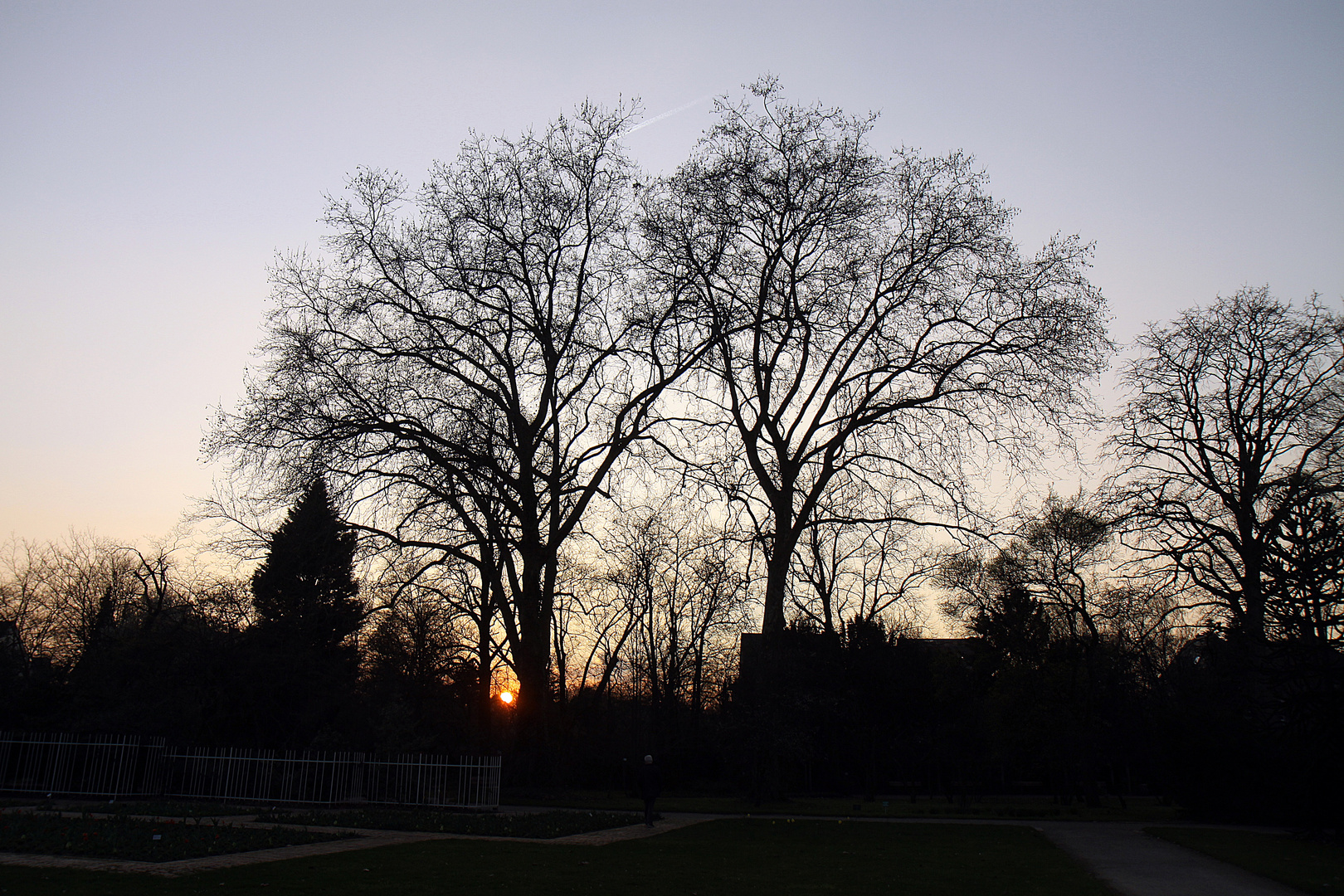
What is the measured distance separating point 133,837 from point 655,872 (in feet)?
25.2

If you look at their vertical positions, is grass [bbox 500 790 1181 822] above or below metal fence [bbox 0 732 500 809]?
below

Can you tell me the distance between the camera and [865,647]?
34688mm

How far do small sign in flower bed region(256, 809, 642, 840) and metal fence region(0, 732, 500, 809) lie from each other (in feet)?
5.06

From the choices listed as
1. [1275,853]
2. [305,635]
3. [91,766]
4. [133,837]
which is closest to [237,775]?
[91,766]

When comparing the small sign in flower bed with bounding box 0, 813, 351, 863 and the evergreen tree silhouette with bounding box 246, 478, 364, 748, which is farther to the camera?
the evergreen tree silhouette with bounding box 246, 478, 364, 748

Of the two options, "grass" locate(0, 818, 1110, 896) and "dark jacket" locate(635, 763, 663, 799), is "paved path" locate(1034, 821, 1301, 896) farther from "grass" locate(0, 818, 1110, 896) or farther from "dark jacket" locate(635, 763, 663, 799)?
"dark jacket" locate(635, 763, 663, 799)

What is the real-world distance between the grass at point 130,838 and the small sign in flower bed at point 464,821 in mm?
1968

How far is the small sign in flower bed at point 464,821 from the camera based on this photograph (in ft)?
50.7

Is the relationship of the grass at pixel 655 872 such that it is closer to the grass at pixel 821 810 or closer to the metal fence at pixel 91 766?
the grass at pixel 821 810

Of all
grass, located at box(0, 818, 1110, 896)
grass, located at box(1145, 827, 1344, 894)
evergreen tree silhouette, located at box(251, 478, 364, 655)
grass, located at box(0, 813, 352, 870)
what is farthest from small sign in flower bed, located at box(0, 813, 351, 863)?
grass, located at box(1145, 827, 1344, 894)

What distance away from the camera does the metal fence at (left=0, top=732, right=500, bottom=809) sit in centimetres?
2050

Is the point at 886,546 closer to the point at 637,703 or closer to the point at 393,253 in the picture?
the point at 393,253

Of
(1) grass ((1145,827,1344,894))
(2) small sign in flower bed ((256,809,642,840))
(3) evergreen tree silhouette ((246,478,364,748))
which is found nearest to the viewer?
(1) grass ((1145,827,1344,894))

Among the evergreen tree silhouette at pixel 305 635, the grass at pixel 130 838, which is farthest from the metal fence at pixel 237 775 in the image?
the grass at pixel 130 838
